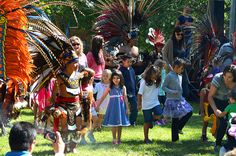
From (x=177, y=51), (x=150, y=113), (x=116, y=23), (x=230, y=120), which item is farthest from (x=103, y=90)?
(x=230, y=120)

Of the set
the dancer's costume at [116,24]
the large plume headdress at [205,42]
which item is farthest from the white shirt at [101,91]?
the large plume headdress at [205,42]

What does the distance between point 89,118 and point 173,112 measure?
1470mm

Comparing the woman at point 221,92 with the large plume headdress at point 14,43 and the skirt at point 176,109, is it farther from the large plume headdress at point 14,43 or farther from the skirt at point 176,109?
the large plume headdress at point 14,43

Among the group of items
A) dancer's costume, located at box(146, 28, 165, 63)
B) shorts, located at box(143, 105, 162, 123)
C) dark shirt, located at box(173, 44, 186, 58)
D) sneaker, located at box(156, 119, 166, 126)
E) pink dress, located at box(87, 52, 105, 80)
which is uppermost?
dancer's costume, located at box(146, 28, 165, 63)

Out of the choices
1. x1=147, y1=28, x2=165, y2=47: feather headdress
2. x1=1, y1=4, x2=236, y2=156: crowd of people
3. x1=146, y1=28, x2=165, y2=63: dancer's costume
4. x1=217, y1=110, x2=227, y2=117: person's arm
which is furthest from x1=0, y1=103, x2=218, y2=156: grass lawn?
x1=147, y1=28, x2=165, y2=47: feather headdress

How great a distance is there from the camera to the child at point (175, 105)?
812 cm

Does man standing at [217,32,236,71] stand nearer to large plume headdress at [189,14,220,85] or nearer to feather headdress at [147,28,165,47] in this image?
large plume headdress at [189,14,220,85]

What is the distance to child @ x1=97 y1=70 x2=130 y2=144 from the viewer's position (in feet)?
26.3

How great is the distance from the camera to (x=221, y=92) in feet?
24.8

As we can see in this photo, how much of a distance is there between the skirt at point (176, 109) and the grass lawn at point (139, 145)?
16.4 inches

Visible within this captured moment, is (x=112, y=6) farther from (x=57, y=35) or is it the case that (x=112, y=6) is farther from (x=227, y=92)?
(x=57, y=35)

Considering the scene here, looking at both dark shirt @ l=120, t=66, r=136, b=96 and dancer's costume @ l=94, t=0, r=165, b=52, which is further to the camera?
dancer's costume @ l=94, t=0, r=165, b=52

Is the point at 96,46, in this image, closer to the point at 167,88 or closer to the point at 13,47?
the point at 167,88

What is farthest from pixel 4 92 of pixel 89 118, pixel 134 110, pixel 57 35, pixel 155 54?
pixel 155 54
